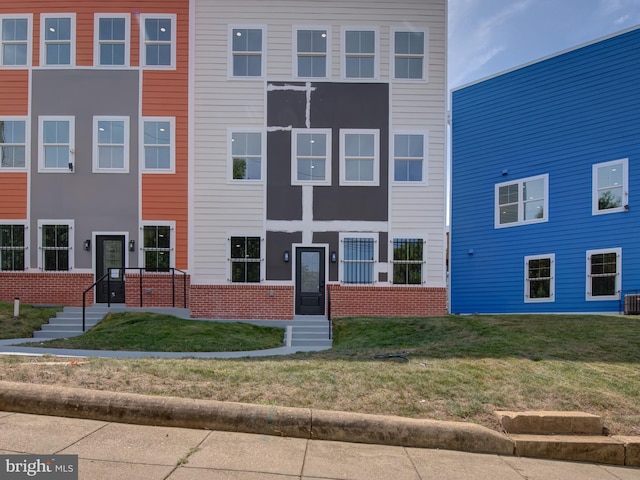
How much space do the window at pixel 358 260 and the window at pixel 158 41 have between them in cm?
766

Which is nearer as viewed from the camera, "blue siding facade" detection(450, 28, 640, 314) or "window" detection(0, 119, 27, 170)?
"blue siding facade" detection(450, 28, 640, 314)

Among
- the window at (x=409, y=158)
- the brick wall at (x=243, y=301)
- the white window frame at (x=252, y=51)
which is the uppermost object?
the white window frame at (x=252, y=51)

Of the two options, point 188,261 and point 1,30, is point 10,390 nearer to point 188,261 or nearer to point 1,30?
point 188,261

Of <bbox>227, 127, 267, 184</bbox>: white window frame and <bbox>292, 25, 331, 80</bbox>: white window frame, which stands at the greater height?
<bbox>292, 25, 331, 80</bbox>: white window frame

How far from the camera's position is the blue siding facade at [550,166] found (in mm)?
12844

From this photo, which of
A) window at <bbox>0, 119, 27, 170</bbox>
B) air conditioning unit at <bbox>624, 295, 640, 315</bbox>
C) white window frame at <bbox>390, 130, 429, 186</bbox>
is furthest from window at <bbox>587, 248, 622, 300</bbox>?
window at <bbox>0, 119, 27, 170</bbox>

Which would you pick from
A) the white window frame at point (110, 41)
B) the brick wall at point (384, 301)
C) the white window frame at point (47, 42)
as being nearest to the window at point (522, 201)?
the brick wall at point (384, 301)

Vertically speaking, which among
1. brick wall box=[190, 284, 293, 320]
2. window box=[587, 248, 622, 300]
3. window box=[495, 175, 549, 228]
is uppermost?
window box=[495, 175, 549, 228]

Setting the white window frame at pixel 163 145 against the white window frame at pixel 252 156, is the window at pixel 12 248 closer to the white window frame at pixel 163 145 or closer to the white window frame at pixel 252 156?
the white window frame at pixel 163 145

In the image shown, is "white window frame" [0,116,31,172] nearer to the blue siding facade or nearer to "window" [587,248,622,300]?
the blue siding facade

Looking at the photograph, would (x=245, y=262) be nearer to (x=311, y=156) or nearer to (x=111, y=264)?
(x=311, y=156)

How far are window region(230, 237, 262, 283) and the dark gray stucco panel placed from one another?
120 inches

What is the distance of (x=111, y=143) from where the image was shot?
13.2 metres

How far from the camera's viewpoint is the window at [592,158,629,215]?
12688mm
